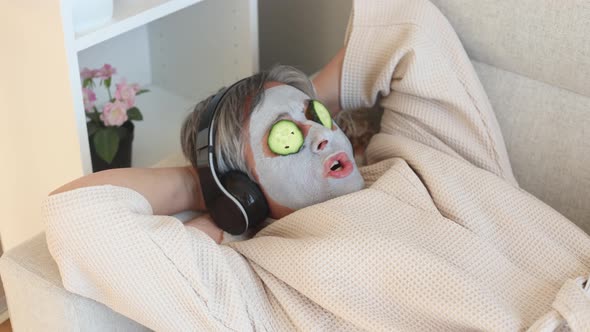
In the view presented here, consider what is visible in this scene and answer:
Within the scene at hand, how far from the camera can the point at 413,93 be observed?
1164 mm

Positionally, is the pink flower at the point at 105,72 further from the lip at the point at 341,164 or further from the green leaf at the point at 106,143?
the lip at the point at 341,164

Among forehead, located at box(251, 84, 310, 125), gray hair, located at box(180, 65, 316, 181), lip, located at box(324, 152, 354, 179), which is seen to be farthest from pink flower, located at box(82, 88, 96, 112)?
lip, located at box(324, 152, 354, 179)

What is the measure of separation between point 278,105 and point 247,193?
0.44 ft

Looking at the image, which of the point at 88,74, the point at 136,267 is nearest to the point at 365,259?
the point at 136,267

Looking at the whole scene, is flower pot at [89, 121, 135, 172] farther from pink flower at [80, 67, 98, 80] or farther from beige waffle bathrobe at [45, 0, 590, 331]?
beige waffle bathrobe at [45, 0, 590, 331]

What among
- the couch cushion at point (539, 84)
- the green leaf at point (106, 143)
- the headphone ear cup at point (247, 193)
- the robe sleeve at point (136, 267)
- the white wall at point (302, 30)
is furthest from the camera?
the white wall at point (302, 30)

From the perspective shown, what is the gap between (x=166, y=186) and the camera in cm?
104

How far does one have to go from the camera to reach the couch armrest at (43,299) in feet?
3.01

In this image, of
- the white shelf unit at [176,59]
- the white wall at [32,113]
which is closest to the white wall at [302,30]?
the white shelf unit at [176,59]

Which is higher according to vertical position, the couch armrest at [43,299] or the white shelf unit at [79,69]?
the white shelf unit at [79,69]

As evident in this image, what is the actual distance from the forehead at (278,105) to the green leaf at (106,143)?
1.34 feet

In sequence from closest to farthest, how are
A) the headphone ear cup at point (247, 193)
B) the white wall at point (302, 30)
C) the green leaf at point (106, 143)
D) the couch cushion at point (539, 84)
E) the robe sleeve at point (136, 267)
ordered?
the robe sleeve at point (136, 267) → the headphone ear cup at point (247, 193) → the couch cushion at point (539, 84) → the green leaf at point (106, 143) → the white wall at point (302, 30)

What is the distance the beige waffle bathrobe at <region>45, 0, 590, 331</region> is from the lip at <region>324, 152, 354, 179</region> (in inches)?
1.4

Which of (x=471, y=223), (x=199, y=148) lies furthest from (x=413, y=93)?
(x=199, y=148)
